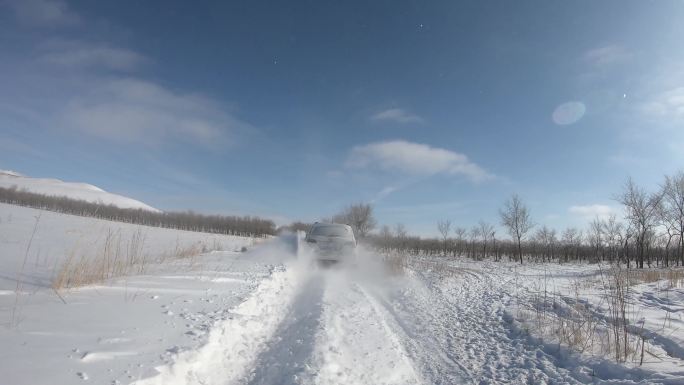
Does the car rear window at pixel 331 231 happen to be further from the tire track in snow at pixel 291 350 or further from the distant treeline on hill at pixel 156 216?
the distant treeline on hill at pixel 156 216

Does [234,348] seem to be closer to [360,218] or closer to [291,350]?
[291,350]

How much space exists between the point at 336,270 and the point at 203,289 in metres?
6.04

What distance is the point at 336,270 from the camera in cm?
1205

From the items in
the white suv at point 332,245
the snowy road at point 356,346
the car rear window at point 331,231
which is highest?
the car rear window at point 331,231

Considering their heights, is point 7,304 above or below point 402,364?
above

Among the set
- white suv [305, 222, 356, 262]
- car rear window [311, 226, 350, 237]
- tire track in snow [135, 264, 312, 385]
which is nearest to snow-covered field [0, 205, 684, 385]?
tire track in snow [135, 264, 312, 385]

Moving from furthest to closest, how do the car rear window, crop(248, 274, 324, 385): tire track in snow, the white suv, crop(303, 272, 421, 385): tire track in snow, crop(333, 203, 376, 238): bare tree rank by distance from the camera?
crop(333, 203, 376, 238): bare tree, the car rear window, the white suv, crop(303, 272, 421, 385): tire track in snow, crop(248, 274, 324, 385): tire track in snow

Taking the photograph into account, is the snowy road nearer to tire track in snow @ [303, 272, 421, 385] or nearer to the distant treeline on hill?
tire track in snow @ [303, 272, 421, 385]

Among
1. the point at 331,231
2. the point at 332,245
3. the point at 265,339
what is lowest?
the point at 265,339

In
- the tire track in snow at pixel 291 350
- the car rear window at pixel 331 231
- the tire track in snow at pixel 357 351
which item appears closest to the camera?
the tire track in snow at pixel 291 350

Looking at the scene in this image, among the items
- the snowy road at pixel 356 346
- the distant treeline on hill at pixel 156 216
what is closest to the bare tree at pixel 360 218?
the distant treeline on hill at pixel 156 216

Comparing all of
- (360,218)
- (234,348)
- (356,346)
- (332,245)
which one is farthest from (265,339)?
(360,218)

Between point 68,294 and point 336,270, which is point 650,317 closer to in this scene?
point 336,270

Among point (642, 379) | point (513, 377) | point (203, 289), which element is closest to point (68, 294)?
point (203, 289)
